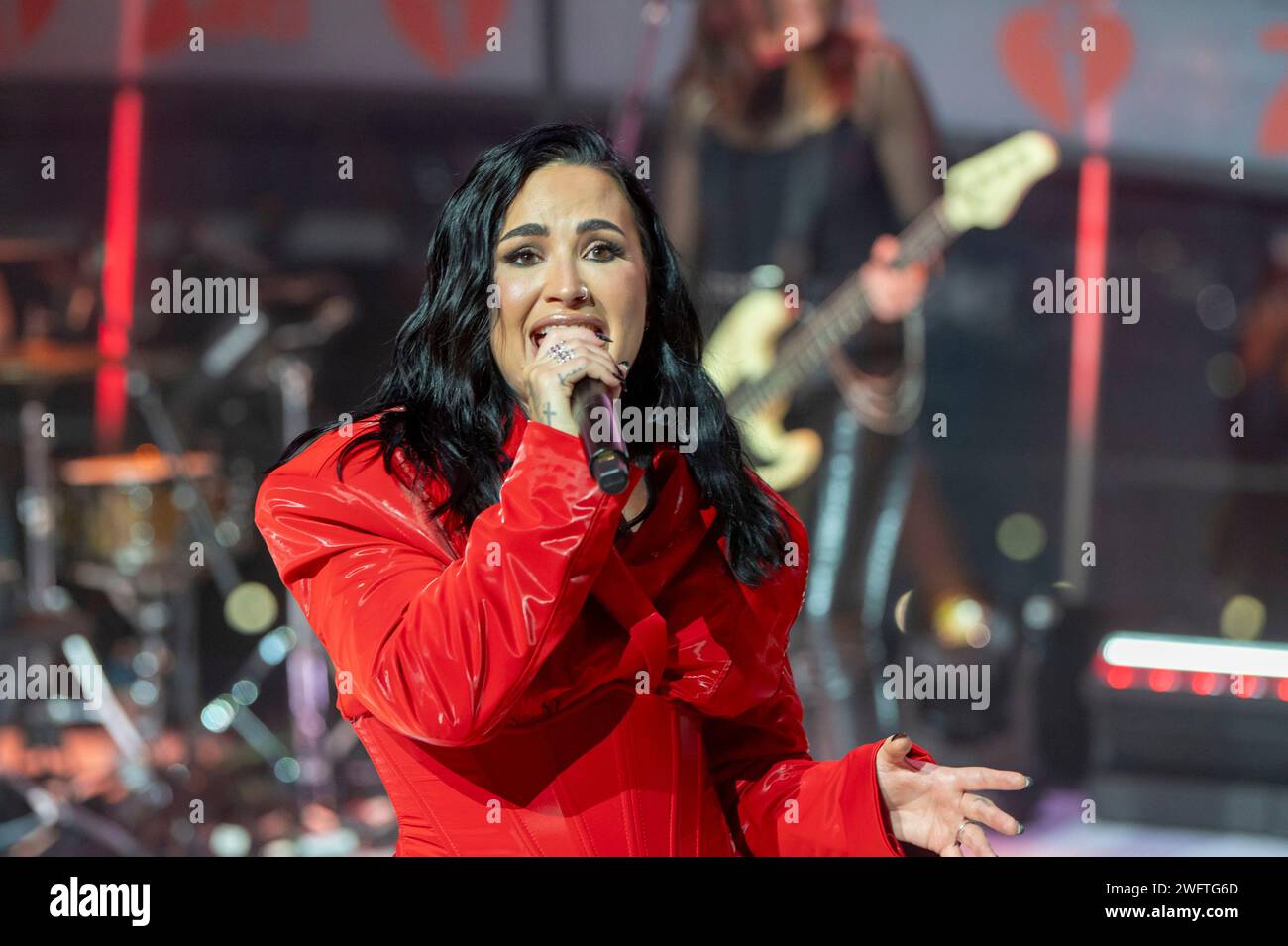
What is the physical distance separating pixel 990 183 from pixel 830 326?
0.68m

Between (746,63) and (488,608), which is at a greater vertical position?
(746,63)

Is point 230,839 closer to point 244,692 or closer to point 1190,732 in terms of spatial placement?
point 244,692

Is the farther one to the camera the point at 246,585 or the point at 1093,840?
the point at 246,585

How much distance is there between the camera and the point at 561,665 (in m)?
1.27

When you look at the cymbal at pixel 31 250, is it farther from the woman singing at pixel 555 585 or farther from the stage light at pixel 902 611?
the woman singing at pixel 555 585

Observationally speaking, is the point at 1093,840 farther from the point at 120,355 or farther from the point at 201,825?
the point at 120,355

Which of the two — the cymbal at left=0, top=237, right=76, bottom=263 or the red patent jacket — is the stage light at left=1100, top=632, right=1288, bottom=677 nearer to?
the red patent jacket

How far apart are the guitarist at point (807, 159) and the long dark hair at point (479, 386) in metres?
3.19

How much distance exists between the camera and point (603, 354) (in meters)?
1.17

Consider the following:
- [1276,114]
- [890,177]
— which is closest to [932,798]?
[890,177]

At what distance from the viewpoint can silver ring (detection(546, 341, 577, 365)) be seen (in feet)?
3.83

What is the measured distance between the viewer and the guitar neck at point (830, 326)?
4508 millimetres
